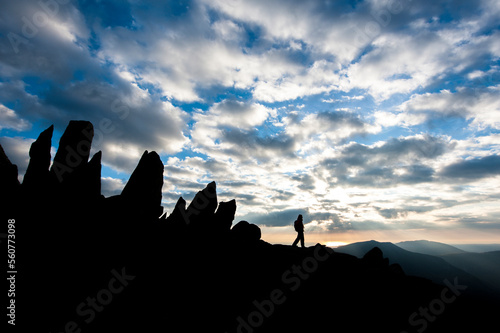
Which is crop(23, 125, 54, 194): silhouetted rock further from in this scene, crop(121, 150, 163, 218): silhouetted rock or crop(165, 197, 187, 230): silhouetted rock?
crop(165, 197, 187, 230): silhouetted rock

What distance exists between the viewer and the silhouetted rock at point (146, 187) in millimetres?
26953

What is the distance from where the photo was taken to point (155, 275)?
82.3ft

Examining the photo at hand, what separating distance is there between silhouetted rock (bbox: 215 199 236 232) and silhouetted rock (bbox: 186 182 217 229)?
33.3 inches

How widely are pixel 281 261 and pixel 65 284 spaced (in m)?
22.6

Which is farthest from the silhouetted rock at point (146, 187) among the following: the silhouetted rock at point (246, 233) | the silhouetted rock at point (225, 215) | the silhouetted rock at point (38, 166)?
the silhouetted rock at point (246, 233)

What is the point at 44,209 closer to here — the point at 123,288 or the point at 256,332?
the point at 123,288

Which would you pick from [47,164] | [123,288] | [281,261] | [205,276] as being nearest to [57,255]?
[123,288]

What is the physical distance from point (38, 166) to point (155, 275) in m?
17.4

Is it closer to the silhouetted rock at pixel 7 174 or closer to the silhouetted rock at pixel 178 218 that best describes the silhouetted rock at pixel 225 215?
the silhouetted rock at pixel 178 218

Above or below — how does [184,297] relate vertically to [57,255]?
below

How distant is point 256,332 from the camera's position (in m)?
23.7

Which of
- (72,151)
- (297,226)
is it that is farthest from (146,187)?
Result: (297,226)

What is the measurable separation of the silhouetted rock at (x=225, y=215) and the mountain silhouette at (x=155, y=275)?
281cm

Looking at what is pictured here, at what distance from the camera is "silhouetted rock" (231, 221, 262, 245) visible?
3049 cm
